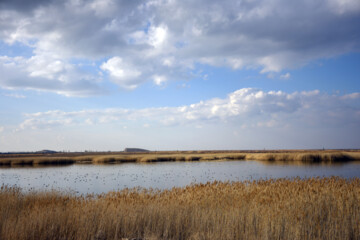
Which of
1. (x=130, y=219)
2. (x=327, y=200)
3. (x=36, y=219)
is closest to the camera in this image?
(x=36, y=219)

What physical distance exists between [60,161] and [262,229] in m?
51.9

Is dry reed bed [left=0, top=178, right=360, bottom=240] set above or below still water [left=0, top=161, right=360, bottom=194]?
above

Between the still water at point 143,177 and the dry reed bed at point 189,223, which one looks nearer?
the dry reed bed at point 189,223

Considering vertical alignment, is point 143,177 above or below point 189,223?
below

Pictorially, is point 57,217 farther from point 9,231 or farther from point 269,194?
point 269,194

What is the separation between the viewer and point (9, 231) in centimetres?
678

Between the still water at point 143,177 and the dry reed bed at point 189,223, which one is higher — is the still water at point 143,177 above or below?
below

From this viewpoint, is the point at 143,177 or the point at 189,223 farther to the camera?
the point at 143,177

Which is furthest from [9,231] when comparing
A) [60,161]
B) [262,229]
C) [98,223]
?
[60,161]

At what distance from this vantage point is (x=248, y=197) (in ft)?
37.2

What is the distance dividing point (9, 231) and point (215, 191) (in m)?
8.15

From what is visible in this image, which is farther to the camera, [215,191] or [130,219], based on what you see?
[215,191]

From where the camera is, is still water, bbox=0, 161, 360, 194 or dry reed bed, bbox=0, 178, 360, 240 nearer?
dry reed bed, bbox=0, 178, 360, 240

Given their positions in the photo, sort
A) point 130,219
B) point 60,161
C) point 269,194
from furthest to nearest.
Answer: point 60,161, point 269,194, point 130,219
